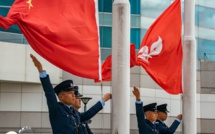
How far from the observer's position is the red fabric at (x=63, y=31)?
28.8 ft

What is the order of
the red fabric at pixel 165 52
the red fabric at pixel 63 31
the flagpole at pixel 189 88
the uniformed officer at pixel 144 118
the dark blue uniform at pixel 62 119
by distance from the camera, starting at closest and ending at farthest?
the dark blue uniform at pixel 62 119 < the red fabric at pixel 63 31 < the uniformed officer at pixel 144 118 < the red fabric at pixel 165 52 < the flagpole at pixel 189 88

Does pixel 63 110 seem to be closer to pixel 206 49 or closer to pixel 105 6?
pixel 105 6

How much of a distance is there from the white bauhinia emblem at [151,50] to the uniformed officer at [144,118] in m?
0.94

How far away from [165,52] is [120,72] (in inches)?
109

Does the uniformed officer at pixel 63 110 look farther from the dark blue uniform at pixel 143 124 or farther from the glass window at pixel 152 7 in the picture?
the glass window at pixel 152 7

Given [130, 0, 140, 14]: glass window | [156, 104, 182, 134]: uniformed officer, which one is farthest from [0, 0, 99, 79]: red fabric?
[130, 0, 140, 14]: glass window

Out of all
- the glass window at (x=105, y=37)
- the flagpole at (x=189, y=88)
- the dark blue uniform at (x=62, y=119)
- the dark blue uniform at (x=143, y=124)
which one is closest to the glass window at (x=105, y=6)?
the glass window at (x=105, y=37)

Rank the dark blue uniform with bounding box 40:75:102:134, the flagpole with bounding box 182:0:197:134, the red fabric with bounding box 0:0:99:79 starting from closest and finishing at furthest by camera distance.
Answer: the dark blue uniform with bounding box 40:75:102:134 < the red fabric with bounding box 0:0:99:79 < the flagpole with bounding box 182:0:197:134

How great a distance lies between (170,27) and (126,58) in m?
3.01

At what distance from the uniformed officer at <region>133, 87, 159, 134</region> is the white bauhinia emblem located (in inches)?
37.0

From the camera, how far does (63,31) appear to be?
9.07m

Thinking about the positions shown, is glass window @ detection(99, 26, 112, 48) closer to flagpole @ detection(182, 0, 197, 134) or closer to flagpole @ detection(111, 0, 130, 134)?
flagpole @ detection(182, 0, 197, 134)

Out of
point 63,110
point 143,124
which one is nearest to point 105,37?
point 143,124

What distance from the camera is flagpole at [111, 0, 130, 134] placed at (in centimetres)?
948
